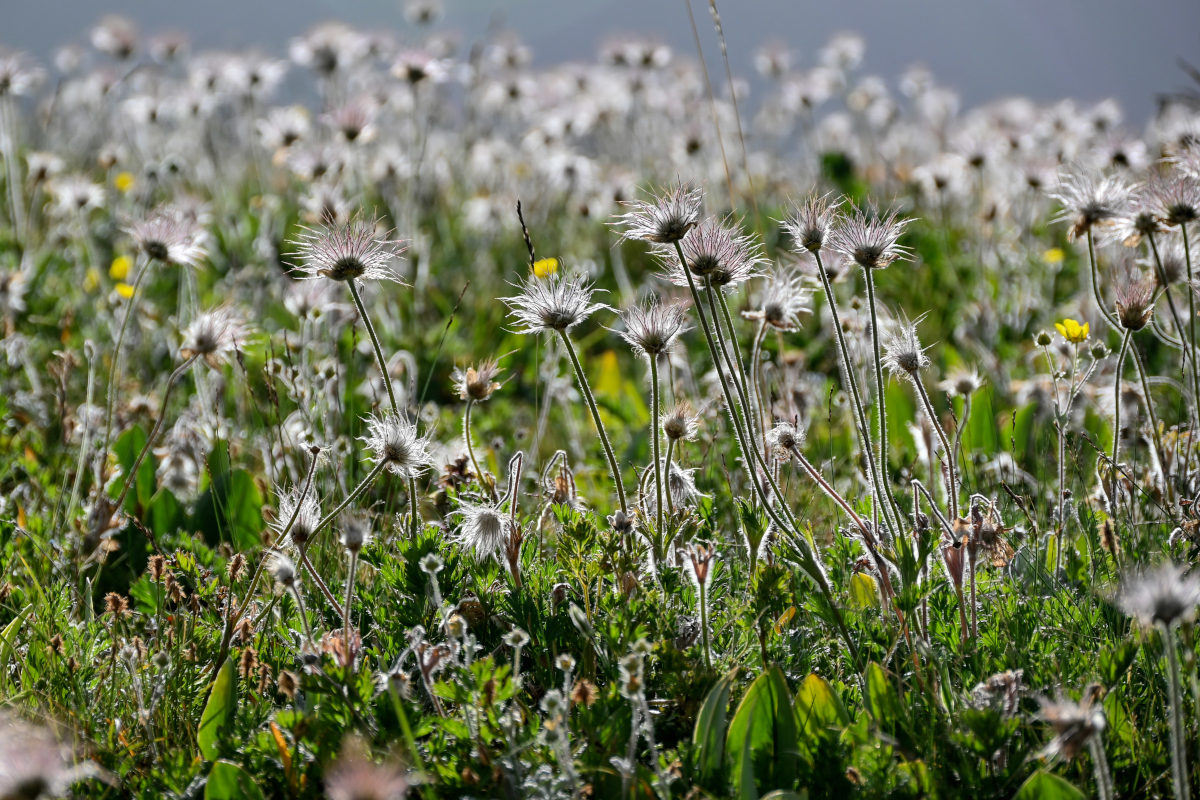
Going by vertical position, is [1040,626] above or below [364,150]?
below

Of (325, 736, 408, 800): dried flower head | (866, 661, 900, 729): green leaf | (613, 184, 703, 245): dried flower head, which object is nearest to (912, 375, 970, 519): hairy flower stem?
(866, 661, 900, 729): green leaf

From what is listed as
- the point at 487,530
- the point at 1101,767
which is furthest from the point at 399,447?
→ the point at 1101,767

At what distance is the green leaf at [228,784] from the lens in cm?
160

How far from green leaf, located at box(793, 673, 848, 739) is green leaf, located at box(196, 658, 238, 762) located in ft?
3.37

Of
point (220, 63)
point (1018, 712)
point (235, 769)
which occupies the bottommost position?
point (1018, 712)

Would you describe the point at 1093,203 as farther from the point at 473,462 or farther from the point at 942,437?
the point at 473,462

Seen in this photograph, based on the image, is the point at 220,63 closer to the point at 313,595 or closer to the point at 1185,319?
the point at 313,595

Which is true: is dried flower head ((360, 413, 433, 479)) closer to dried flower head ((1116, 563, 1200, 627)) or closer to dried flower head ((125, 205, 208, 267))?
dried flower head ((125, 205, 208, 267))

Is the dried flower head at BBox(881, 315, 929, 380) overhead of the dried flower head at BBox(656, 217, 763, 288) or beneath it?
beneath

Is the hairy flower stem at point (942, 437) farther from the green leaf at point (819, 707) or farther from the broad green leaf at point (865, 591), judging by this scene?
the green leaf at point (819, 707)

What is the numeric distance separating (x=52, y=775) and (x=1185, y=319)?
3525 millimetres

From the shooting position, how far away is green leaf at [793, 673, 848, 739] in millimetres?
1765

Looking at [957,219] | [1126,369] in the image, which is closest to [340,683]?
[1126,369]

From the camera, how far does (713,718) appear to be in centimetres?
170
